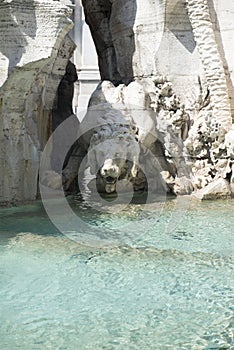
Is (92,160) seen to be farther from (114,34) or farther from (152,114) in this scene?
(114,34)

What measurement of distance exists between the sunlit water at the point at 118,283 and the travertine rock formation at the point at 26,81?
0.56 metres

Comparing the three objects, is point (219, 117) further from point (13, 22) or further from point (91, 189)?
point (13, 22)

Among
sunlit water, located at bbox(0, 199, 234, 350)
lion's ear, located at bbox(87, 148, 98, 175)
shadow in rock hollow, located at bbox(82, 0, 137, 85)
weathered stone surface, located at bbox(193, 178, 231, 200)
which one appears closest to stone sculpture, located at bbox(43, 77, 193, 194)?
lion's ear, located at bbox(87, 148, 98, 175)

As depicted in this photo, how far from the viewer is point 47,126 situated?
244 inches

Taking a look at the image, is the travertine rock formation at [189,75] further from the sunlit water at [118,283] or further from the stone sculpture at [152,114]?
the sunlit water at [118,283]

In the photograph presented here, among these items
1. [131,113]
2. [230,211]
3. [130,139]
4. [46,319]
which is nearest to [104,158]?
[130,139]

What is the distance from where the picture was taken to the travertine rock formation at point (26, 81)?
4684mm

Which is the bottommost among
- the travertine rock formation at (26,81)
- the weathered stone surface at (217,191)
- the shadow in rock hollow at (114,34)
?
the weathered stone surface at (217,191)

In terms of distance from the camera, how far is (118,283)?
10.7 ft

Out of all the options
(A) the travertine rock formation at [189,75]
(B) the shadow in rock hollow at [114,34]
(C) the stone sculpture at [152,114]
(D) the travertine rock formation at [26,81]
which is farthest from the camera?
(B) the shadow in rock hollow at [114,34]

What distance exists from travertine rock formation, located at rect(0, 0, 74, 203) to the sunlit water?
563mm

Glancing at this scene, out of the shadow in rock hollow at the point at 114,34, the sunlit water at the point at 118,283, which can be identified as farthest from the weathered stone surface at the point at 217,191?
the shadow in rock hollow at the point at 114,34

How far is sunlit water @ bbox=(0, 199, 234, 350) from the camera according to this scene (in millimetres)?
2570

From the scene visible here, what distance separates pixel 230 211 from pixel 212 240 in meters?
1.04
